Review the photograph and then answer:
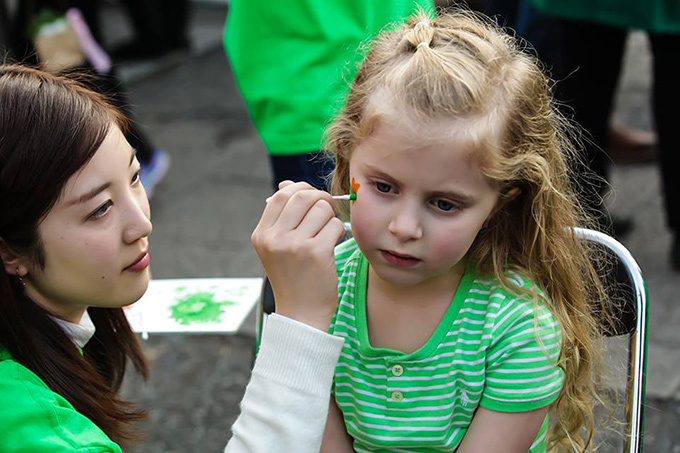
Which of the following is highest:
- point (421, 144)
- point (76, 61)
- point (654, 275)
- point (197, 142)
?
point (421, 144)

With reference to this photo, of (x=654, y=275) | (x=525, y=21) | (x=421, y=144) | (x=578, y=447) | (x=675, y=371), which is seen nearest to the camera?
(x=421, y=144)

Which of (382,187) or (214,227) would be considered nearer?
(382,187)

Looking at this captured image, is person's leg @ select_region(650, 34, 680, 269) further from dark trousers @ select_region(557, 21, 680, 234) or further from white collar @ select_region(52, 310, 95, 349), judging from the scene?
white collar @ select_region(52, 310, 95, 349)

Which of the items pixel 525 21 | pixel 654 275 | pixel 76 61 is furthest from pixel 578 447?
pixel 76 61

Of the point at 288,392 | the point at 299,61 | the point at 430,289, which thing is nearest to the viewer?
the point at 288,392

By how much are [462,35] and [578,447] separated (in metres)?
0.79

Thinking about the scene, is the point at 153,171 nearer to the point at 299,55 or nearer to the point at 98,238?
the point at 299,55

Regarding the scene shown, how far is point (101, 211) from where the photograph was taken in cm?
156

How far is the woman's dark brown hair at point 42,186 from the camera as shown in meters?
1.49

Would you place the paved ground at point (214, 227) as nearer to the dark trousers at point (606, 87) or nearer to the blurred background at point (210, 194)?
the blurred background at point (210, 194)

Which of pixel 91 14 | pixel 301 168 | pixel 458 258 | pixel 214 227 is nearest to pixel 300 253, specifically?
pixel 458 258

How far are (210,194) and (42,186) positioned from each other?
3.45 metres

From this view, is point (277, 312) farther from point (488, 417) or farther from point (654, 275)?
point (654, 275)

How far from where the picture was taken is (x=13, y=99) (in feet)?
4.98
